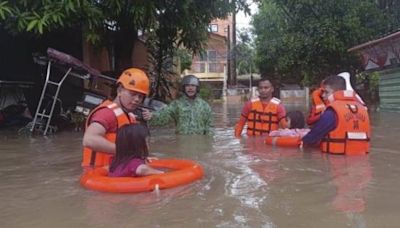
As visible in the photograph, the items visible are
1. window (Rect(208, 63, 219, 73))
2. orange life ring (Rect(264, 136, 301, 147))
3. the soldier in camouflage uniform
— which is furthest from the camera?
window (Rect(208, 63, 219, 73))

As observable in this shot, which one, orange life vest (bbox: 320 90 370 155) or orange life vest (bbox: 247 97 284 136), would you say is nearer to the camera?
orange life vest (bbox: 320 90 370 155)

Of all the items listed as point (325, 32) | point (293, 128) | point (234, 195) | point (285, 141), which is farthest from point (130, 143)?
point (325, 32)

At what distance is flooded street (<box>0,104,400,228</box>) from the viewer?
13.3 ft

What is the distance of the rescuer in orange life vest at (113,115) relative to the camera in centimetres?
507

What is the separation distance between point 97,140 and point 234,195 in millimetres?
1305

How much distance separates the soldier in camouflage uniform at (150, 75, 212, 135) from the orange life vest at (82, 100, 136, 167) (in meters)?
2.88

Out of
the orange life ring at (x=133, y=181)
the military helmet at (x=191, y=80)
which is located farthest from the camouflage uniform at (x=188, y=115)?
the orange life ring at (x=133, y=181)

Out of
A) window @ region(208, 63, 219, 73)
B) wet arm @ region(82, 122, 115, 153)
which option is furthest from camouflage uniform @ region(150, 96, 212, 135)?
window @ region(208, 63, 219, 73)

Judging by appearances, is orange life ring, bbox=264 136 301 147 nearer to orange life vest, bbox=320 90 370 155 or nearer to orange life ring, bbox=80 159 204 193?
orange life vest, bbox=320 90 370 155

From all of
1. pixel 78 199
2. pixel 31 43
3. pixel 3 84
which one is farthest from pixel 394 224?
pixel 31 43

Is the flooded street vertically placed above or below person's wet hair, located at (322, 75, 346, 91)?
below

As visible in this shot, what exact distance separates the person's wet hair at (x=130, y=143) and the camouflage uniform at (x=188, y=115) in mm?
3425

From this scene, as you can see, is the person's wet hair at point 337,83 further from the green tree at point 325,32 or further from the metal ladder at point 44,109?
the green tree at point 325,32

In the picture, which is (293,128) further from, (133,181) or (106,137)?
(133,181)
